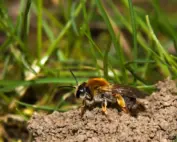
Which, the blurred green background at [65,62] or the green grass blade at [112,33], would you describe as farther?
the blurred green background at [65,62]

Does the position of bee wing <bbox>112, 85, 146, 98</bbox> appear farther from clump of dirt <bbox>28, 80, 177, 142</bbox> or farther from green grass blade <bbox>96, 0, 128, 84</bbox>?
green grass blade <bbox>96, 0, 128, 84</bbox>

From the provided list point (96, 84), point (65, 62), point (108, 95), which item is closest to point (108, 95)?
point (108, 95)

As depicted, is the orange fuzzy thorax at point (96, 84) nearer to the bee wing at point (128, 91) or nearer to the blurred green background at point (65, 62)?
the bee wing at point (128, 91)

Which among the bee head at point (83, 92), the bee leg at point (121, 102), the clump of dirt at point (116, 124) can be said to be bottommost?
the clump of dirt at point (116, 124)

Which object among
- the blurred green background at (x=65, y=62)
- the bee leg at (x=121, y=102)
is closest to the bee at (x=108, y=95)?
the bee leg at (x=121, y=102)

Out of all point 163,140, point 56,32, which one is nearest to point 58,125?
point 163,140

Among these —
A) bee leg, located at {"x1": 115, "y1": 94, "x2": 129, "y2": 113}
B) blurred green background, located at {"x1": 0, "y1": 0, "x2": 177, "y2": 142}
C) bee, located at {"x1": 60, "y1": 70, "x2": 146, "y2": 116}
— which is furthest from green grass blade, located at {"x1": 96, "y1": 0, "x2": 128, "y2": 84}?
bee leg, located at {"x1": 115, "y1": 94, "x2": 129, "y2": 113}
